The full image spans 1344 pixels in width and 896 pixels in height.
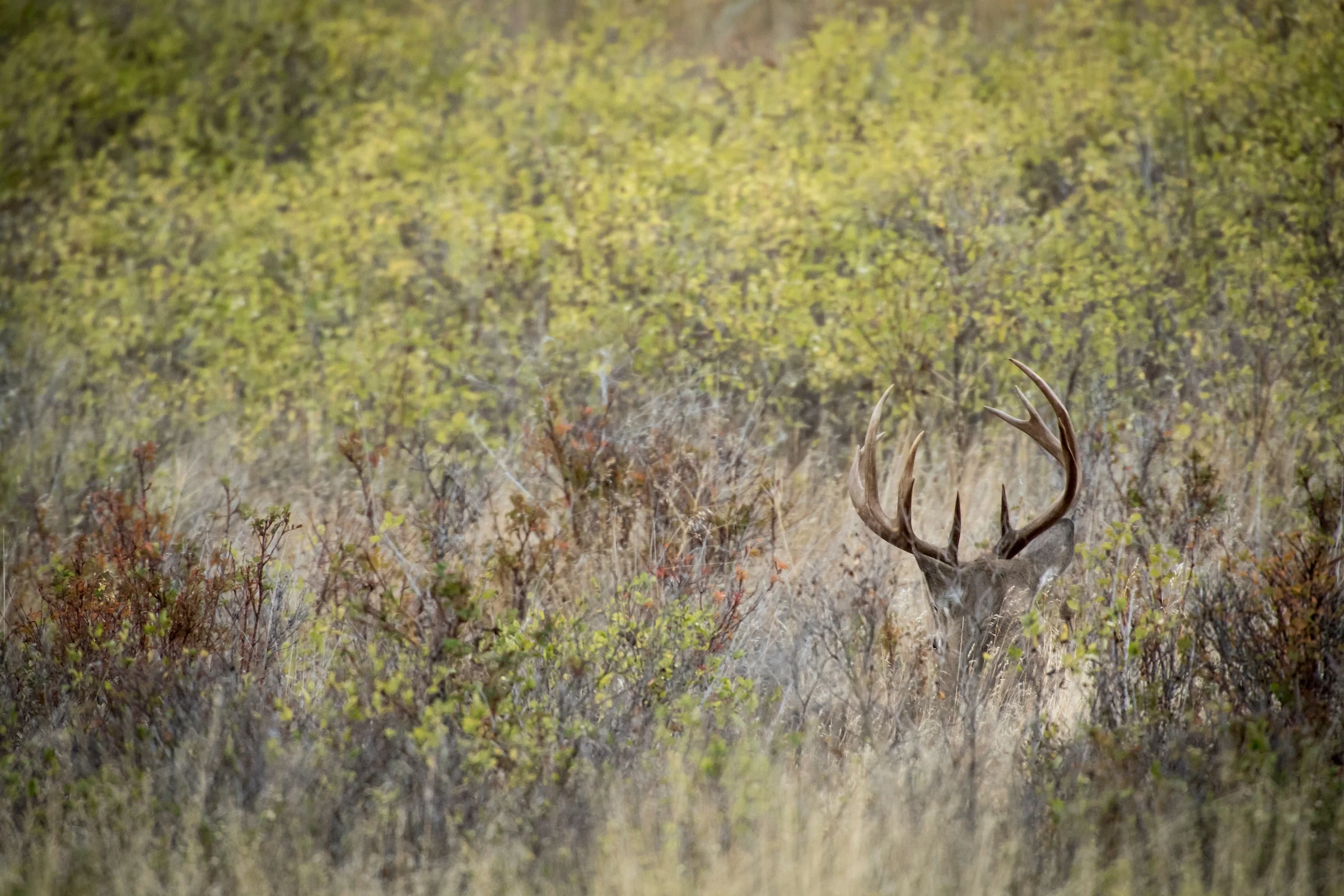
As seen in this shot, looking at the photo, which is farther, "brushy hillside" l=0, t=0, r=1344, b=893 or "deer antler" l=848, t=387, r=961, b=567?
"deer antler" l=848, t=387, r=961, b=567

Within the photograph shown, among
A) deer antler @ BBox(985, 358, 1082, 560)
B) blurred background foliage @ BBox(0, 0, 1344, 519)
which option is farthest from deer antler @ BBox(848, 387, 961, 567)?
blurred background foliage @ BBox(0, 0, 1344, 519)

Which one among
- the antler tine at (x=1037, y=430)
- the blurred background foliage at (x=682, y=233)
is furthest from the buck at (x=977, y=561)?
the blurred background foliage at (x=682, y=233)

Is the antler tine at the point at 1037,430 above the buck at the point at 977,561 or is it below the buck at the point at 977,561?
above

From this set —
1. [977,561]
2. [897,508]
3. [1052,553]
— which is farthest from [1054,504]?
[897,508]

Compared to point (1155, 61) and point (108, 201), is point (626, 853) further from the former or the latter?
point (108, 201)

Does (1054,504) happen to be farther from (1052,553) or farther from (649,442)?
(649,442)

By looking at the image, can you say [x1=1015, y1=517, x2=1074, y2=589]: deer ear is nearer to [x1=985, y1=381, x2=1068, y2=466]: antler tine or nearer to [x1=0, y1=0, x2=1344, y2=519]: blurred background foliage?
[x1=985, y1=381, x2=1068, y2=466]: antler tine

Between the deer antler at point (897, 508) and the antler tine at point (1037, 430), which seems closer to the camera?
the deer antler at point (897, 508)

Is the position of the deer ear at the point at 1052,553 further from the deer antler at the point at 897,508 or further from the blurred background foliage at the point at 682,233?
the blurred background foliage at the point at 682,233

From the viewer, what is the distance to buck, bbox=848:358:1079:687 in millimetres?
4859

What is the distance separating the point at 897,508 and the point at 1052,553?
25.8 inches

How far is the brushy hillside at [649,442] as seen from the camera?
3844 millimetres

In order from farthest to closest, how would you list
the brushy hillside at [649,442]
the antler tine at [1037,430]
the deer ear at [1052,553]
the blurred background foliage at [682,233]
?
the blurred background foliage at [682,233], the antler tine at [1037,430], the deer ear at [1052,553], the brushy hillside at [649,442]

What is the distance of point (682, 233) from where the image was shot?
9.45m
